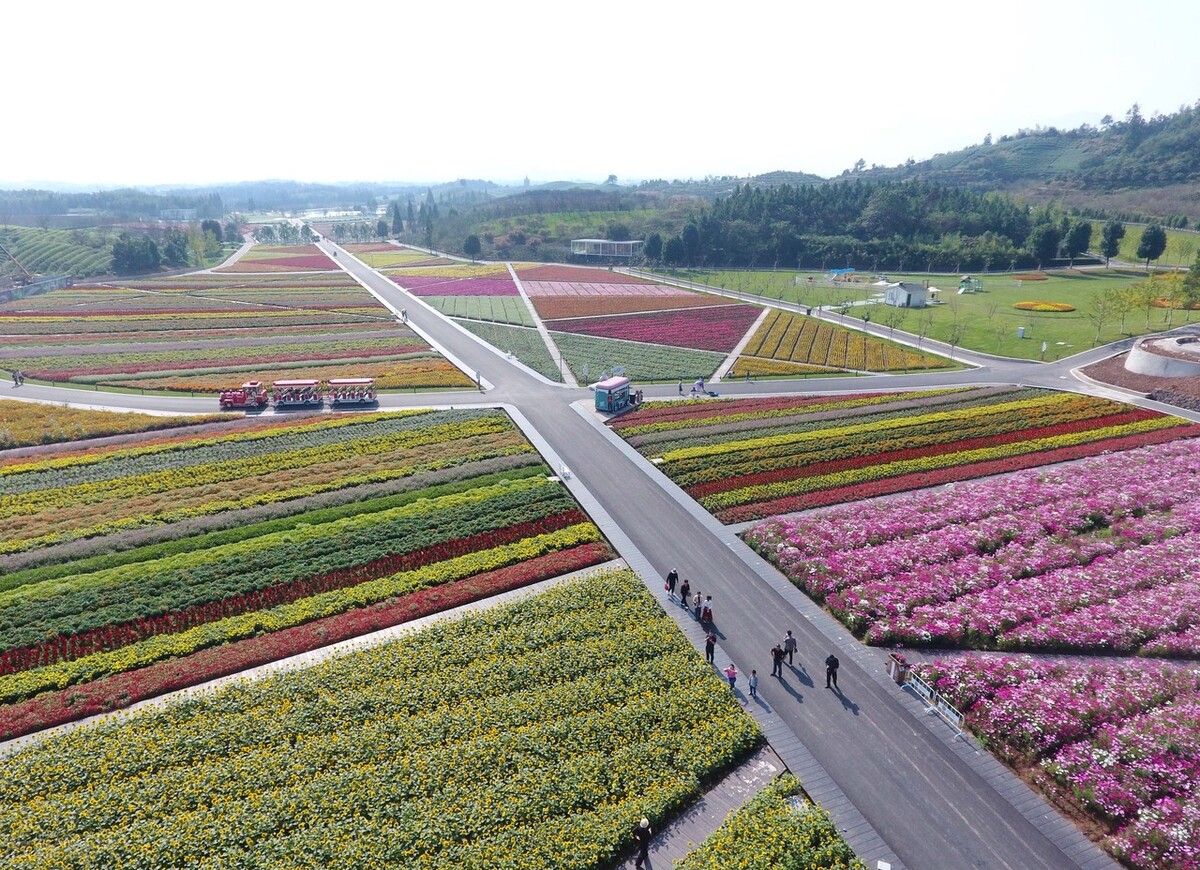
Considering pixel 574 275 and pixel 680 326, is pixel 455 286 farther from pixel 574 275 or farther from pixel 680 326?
pixel 680 326

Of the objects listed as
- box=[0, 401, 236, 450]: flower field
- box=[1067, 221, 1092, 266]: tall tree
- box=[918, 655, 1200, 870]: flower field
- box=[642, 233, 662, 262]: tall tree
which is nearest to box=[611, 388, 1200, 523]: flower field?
box=[918, 655, 1200, 870]: flower field

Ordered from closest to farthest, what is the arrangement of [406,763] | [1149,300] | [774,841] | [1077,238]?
[774,841] < [406,763] < [1149,300] < [1077,238]

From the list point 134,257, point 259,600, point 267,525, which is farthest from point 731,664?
point 134,257

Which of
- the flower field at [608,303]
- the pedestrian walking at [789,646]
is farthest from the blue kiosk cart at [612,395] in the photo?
the flower field at [608,303]

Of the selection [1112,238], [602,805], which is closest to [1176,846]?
[602,805]

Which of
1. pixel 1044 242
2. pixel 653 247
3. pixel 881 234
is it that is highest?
pixel 881 234

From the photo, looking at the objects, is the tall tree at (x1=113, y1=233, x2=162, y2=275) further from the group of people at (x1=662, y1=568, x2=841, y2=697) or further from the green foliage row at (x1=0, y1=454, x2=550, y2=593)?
the group of people at (x1=662, y1=568, x2=841, y2=697)

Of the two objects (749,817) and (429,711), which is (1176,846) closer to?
(749,817)
